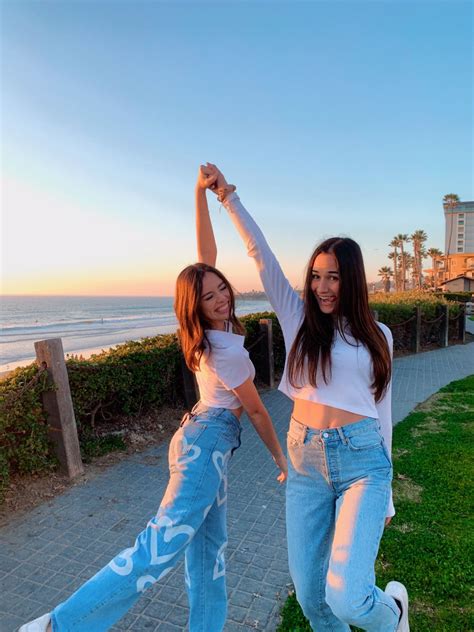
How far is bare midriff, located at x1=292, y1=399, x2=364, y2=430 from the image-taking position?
188 centimetres

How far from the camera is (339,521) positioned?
1750mm

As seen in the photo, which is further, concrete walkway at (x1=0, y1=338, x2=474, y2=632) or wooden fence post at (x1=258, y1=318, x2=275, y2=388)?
wooden fence post at (x1=258, y1=318, x2=275, y2=388)

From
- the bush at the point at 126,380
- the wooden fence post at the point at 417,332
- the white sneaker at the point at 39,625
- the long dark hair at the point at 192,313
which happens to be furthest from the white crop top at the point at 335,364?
the wooden fence post at the point at 417,332

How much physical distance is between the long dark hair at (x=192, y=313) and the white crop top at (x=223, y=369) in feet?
0.12

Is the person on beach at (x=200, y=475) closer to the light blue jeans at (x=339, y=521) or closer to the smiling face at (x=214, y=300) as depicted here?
the smiling face at (x=214, y=300)

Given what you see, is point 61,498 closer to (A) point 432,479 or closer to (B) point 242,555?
(B) point 242,555

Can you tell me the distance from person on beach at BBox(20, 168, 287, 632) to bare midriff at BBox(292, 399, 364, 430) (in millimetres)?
238

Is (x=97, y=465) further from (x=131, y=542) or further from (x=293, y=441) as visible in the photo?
(x=293, y=441)

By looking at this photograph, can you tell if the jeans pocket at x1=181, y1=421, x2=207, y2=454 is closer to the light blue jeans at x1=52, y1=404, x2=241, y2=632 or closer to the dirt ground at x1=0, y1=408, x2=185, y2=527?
the light blue jeans at x1=52, y1=404, x2=241, y2=632

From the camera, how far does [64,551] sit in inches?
129

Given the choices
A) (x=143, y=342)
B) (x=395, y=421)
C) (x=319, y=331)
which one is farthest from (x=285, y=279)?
(x=395, y=421)

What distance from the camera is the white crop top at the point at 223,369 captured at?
1991 millimetres

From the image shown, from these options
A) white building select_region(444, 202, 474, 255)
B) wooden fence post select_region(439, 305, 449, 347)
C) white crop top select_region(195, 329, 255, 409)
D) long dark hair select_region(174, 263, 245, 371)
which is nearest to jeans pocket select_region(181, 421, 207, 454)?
white crop top select_region(195, 329, 255, 409)

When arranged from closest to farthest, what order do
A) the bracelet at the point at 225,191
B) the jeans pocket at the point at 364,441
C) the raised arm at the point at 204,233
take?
the jeans pocket at the point at 364,441, the bracelet at the point at 225,191, the raised arm at the point at 204,233
